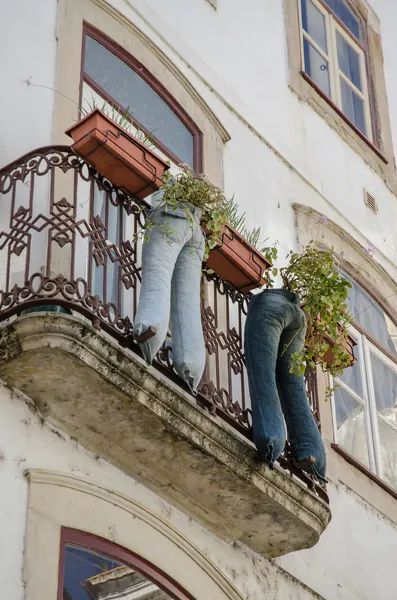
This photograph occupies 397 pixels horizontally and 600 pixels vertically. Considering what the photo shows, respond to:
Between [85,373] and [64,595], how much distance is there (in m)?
1.00

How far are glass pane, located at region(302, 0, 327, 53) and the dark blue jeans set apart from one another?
13.7 ft

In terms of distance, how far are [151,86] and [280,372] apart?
236cm

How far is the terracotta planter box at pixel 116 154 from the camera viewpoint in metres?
6.96

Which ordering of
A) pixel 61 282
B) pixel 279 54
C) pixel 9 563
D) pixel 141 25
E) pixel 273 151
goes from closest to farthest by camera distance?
1. pixel 9 563
2. pixel 61 282
3. pixel 141 25
4. pixel 273 151
5. pixel 279 54

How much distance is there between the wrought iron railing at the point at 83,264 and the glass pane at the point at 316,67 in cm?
352

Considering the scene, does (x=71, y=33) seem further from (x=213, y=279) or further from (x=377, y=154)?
(x=377, y=154)

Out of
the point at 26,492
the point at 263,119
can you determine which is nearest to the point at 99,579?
the point at 26,492

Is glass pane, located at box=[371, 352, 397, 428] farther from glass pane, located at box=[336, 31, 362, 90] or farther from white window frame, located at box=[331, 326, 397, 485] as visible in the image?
glass pane, located at box=[336, 31, 362, 90]

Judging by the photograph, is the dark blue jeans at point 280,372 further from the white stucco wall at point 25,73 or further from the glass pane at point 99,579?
the white stucco wall at point 25,73

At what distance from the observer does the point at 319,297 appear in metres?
7.89

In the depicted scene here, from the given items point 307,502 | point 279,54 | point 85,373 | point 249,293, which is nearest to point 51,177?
point 85,373

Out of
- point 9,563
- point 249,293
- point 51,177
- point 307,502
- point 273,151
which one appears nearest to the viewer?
point 9,563

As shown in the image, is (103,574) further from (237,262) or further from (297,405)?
(237,262)

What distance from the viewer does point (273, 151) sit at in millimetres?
9969
